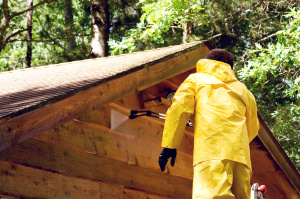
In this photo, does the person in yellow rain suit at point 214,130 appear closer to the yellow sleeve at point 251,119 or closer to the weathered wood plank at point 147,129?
the yellow sleeve at point 251,119

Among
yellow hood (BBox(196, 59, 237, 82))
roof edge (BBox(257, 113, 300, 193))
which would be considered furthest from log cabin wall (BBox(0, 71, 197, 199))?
yellow hood (BBox(196, 59, 237, 82))

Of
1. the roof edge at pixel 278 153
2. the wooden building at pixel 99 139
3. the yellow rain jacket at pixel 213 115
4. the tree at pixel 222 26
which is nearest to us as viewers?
the wooden building at pixel 99 139

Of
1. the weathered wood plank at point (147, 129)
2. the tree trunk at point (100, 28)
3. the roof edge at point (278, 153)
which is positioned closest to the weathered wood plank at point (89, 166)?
the weathered wood plank at point (147, 129)

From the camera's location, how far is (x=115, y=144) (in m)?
4.36

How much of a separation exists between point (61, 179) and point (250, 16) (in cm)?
1186

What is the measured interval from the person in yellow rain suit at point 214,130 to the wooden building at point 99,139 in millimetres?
596

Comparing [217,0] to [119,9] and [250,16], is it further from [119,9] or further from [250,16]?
[119,9]

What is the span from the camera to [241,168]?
3227 millimetres

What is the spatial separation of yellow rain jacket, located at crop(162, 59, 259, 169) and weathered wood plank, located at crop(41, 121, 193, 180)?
0.99 meters

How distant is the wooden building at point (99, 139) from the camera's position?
301cm

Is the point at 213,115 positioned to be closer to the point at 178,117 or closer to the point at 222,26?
the point at 178,117

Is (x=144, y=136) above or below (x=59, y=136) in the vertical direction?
below

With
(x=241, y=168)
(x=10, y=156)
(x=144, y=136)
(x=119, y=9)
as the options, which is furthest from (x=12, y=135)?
(x=119, y=9)

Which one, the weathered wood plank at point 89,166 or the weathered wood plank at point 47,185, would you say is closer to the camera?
the weathered wood plank at point 47,185
